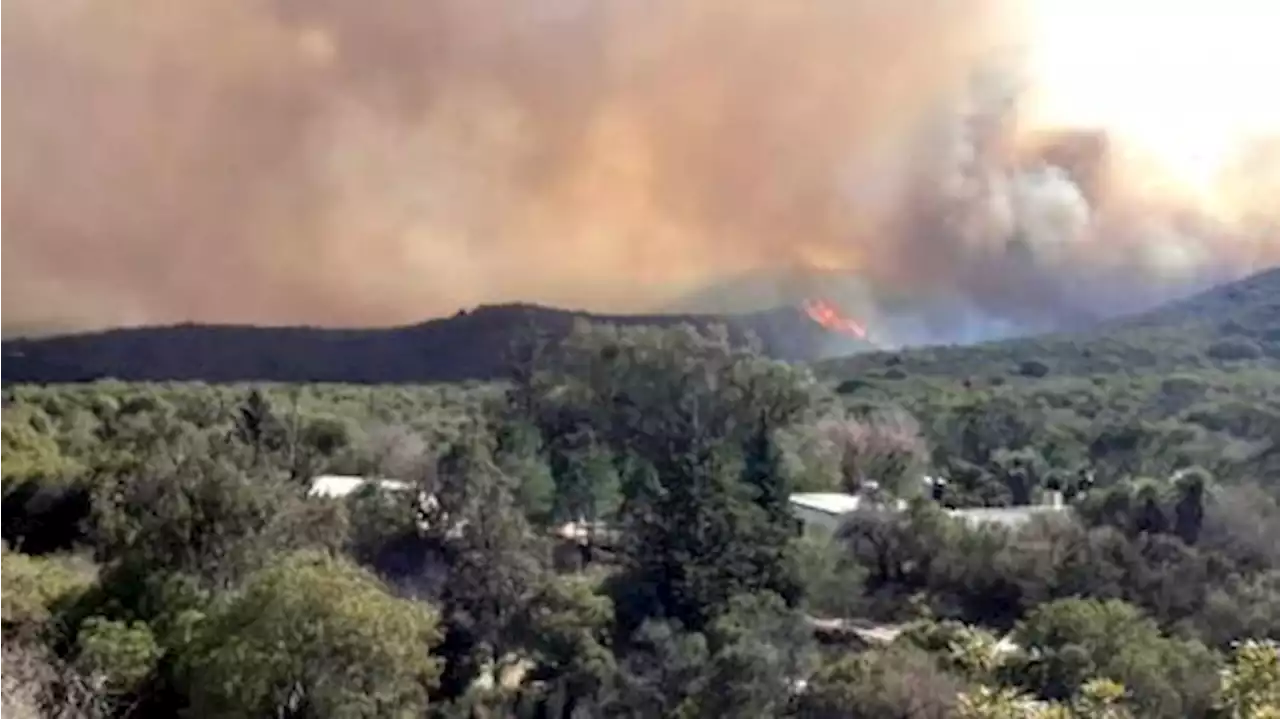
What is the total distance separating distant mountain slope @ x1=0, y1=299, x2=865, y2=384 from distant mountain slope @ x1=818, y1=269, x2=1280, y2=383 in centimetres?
1696

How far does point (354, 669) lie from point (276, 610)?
1.08 meters

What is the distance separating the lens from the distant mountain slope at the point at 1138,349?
7906 cm

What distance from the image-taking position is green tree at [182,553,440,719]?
19531 mm

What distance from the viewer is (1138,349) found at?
81.7m

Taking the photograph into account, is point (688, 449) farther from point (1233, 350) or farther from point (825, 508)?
point (1233, 350)

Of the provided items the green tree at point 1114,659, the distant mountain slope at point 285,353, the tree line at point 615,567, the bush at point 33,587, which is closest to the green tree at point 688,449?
the tree line at point 615,567

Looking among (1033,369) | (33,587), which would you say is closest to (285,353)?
(1033,369)

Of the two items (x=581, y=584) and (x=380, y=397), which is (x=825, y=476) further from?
(x=380, y=397)

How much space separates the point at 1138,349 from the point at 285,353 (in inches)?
1592

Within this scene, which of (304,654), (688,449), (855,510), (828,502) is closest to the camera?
(304,654)

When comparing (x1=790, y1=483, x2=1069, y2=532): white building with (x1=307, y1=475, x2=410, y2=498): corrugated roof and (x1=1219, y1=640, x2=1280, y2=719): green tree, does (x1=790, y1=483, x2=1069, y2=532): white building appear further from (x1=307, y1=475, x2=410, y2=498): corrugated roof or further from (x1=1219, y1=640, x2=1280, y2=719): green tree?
(x1=1219, y1=640, x2=1280, y2=719): green tree

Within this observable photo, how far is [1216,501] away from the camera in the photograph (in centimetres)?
3281

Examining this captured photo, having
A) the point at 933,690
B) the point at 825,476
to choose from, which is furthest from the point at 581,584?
the point at 825,476

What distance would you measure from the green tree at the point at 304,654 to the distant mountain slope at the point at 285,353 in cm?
5448
